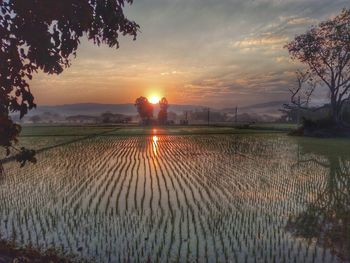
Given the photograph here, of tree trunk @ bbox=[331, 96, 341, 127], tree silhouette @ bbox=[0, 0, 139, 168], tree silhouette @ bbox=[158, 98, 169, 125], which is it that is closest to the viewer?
tree silhouette @ bbox=[0, 0, 139, 168]

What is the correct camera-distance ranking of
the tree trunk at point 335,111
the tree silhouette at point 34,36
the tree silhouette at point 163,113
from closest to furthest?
the tree silhouette at point 34,36, the tree trunk at point 335,111, the tree silhouette at point 163,113

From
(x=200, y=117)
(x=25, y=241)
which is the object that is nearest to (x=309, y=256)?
(x=25, y=241)

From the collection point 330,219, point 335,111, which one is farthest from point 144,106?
point 330,219

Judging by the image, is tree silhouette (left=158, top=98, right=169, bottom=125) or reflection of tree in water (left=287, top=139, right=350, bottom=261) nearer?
reflection of tree in water (left=287, top=139, right=350, bottom=261)

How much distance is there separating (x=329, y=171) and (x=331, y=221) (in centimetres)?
817

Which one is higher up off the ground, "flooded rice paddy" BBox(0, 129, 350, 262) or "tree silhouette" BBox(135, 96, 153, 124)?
"tree silhouette" BBox(135, 96, 153, 124)

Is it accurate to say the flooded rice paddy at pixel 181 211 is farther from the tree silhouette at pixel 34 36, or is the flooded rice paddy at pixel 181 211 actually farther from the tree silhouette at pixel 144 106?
the tree silhouette at pixel 144 106

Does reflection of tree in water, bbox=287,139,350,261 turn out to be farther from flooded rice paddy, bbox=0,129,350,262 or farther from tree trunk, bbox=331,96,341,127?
tree trunk, bbox=331,96,341,127

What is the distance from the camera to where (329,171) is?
1575 cm

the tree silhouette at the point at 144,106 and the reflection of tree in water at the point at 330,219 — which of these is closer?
the reflection of tree in water at the point at 330,219

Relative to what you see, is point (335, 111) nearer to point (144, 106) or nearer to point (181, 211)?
point (181, 211)

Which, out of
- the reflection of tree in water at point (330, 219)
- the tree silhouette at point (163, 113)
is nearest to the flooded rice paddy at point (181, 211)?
the reflection of tree in water at point (330, 219)

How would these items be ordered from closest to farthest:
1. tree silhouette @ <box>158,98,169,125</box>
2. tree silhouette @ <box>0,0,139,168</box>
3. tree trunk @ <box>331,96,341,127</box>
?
tree silhouette @ <box>0,0,139,168</box> < tree trunk @ <box>331,96,341,127</box> < tree silhouette @ <box>158,98,169,125</box>

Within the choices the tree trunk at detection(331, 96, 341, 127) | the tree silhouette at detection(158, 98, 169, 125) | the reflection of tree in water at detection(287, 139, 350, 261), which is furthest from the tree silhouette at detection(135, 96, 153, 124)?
the reflection of tree in water at detection(287, 139, 350, 261)
